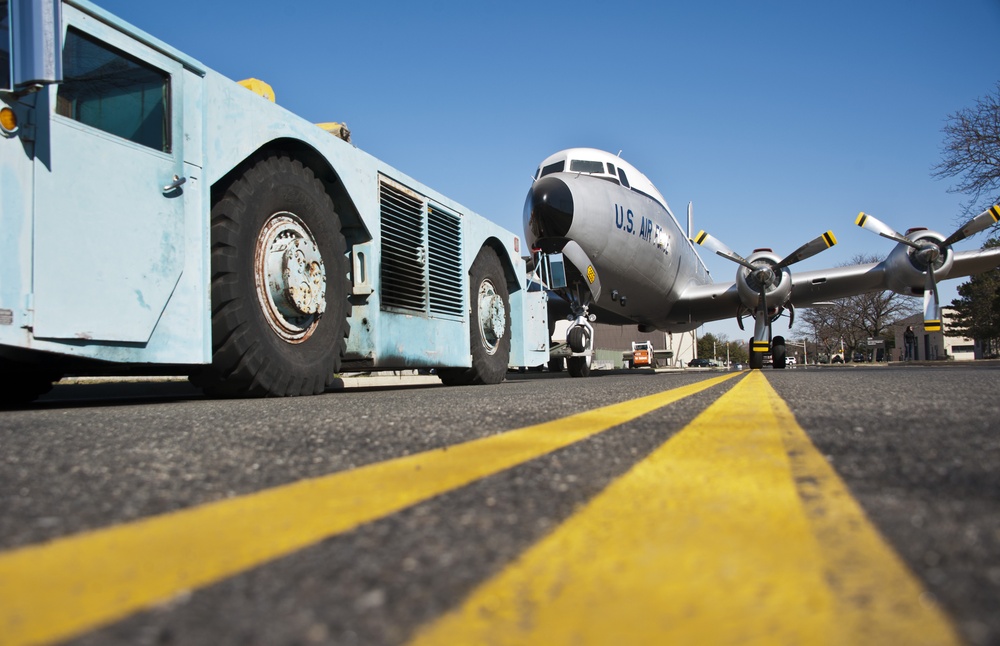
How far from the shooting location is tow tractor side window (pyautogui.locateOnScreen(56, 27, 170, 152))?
3457 millimetres

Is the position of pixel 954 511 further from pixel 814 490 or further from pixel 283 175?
pixel 283 175

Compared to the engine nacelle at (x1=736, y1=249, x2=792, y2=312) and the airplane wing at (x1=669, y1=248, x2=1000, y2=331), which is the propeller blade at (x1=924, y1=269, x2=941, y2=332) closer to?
the airplane wing at (x1=669, y1=248, x2=1000, y2=331)

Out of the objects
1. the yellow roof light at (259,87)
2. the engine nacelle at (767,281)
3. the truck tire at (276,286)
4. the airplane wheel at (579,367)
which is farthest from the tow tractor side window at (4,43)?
the engine nacelle at (767,281)

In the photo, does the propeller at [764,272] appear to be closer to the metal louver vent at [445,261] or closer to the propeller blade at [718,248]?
the propeller blade at [718,248]

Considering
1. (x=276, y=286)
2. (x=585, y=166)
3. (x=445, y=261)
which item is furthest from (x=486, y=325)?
(x=585, y=166)

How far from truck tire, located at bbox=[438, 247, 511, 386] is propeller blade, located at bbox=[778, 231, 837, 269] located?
974 cm

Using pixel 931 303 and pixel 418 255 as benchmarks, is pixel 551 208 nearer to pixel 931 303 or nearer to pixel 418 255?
pixel 418 255

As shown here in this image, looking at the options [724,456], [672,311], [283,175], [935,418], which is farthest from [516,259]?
[672,311]

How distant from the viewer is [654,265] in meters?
15.1

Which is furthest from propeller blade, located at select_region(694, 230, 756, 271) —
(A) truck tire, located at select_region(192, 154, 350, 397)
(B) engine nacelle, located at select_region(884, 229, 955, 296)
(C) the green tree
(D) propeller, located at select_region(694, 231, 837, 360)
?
(C) the green tree

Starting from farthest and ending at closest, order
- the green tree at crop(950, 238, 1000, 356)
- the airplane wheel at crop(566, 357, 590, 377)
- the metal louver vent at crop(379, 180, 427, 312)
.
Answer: the green tree at crop(950, 238, 1000, 356), the airplane wheel at crop(566, 357, 590, 377), the metal louver vent at crop(379, 180, 427, 312)

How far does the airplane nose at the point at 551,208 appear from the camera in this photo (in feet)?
39.5

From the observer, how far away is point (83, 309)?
331cm

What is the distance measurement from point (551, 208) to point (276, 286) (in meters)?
8.07
